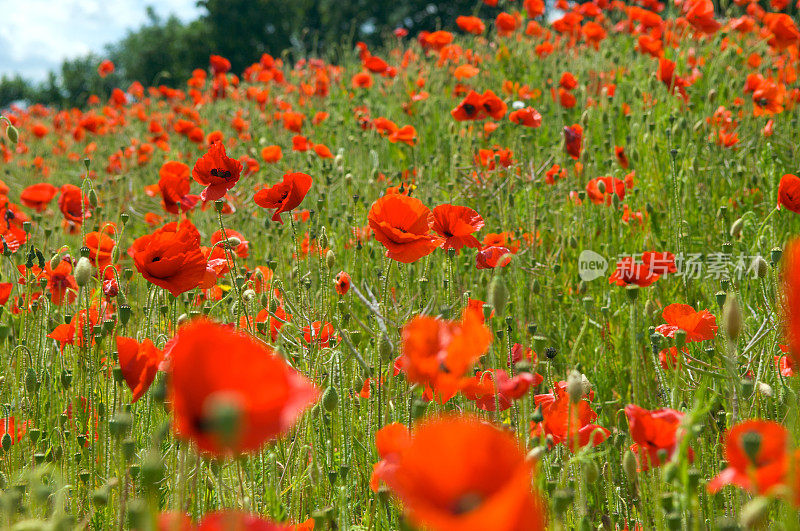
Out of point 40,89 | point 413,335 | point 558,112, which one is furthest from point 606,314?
point 40,89

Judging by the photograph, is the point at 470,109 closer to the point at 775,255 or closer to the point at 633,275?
the point at 633,275

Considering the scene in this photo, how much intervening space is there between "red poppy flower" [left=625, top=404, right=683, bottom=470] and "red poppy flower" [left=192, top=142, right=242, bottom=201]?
134 cm

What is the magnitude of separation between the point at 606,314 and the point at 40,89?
138 ft

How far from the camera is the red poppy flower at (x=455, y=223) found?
5.88 feet

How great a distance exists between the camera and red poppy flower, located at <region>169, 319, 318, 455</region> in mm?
650

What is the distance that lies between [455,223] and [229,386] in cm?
121

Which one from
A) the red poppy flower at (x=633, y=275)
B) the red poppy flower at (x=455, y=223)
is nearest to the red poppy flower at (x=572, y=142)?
the red poppy flower at (x=633, y=275)

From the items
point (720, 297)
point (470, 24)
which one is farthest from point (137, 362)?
point (470, 24)

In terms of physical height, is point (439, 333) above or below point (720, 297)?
above

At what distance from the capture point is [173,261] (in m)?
1.60

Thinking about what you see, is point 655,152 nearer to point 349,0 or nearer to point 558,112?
point 558,112

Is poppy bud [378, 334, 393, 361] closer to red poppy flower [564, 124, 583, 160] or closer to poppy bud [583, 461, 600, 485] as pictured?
poppy bud [583, 461, 600, 485]

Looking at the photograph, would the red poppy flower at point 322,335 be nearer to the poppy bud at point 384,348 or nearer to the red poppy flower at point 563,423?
the poppy bud at point 384,348

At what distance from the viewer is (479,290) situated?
2801 mm
